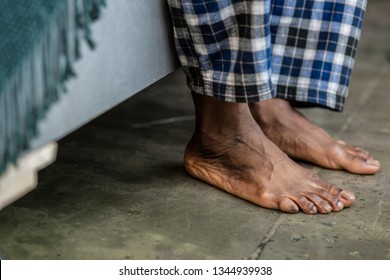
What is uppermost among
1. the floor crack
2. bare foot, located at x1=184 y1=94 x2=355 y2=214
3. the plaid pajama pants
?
the plaid pajama pants

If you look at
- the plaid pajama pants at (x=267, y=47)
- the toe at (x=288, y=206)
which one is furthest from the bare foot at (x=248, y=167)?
the plaid pajama pants at (x=267, y=47)

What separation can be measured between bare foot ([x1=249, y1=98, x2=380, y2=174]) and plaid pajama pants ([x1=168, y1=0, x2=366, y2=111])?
57mm

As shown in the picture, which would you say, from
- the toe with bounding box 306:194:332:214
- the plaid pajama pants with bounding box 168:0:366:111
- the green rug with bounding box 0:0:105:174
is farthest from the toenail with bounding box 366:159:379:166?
the green rug with bounding box 0:0:105:174

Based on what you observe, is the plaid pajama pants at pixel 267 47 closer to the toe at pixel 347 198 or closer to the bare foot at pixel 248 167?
the bare foot at pixel 248 167

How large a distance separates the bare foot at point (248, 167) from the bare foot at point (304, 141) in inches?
6.5

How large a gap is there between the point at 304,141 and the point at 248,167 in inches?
9.5

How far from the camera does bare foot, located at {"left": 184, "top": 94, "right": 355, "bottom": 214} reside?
1.58m

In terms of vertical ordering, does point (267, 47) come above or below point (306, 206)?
above

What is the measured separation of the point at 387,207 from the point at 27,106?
87cm

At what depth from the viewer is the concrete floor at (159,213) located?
55.3 inches

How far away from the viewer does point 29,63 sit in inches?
46.4

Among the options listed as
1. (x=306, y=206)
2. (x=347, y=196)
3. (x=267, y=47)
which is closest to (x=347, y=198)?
(x=347, y=196)

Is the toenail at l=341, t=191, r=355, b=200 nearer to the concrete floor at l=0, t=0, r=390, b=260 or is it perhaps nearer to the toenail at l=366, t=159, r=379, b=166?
the concrete floor at l=0, t=0, r=390, b=260

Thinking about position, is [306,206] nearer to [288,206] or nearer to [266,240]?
[288,206]
